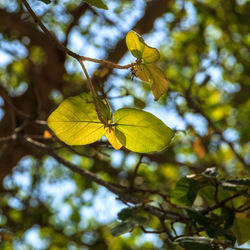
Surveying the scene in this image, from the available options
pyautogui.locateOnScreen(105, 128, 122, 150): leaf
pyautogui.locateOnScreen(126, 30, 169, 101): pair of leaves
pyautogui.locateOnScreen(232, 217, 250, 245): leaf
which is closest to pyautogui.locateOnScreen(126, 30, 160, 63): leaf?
pyautogui.locateOnScreen(126, 30, 169, 101): pair of leaves

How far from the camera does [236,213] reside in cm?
83

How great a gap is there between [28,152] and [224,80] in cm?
152

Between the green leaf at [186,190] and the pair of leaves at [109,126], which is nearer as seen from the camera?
the pair of leaves at [109,126]

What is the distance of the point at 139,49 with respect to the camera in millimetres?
524

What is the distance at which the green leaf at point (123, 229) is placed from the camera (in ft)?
2.22

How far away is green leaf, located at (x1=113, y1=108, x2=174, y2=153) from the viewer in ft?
1.83

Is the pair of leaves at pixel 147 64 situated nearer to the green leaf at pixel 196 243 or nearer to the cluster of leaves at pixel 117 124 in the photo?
the cluster of leaves at pixel 117 124

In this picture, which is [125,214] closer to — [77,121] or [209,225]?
[209,225]

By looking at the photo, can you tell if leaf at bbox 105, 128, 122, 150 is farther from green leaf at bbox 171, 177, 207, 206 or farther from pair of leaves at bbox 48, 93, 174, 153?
green leaf at bbox 171, 177, 207, 206

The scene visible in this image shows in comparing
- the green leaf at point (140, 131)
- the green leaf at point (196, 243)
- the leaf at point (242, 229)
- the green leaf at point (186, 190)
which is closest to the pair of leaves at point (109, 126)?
the green leaf at point (140, 131)

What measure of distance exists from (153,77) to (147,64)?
0.9 inches

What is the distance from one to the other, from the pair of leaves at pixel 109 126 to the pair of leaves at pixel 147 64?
47 mm

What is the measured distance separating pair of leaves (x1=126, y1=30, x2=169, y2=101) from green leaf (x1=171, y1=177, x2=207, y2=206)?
0.37 metres

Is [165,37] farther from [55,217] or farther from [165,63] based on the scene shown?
[55,217]
